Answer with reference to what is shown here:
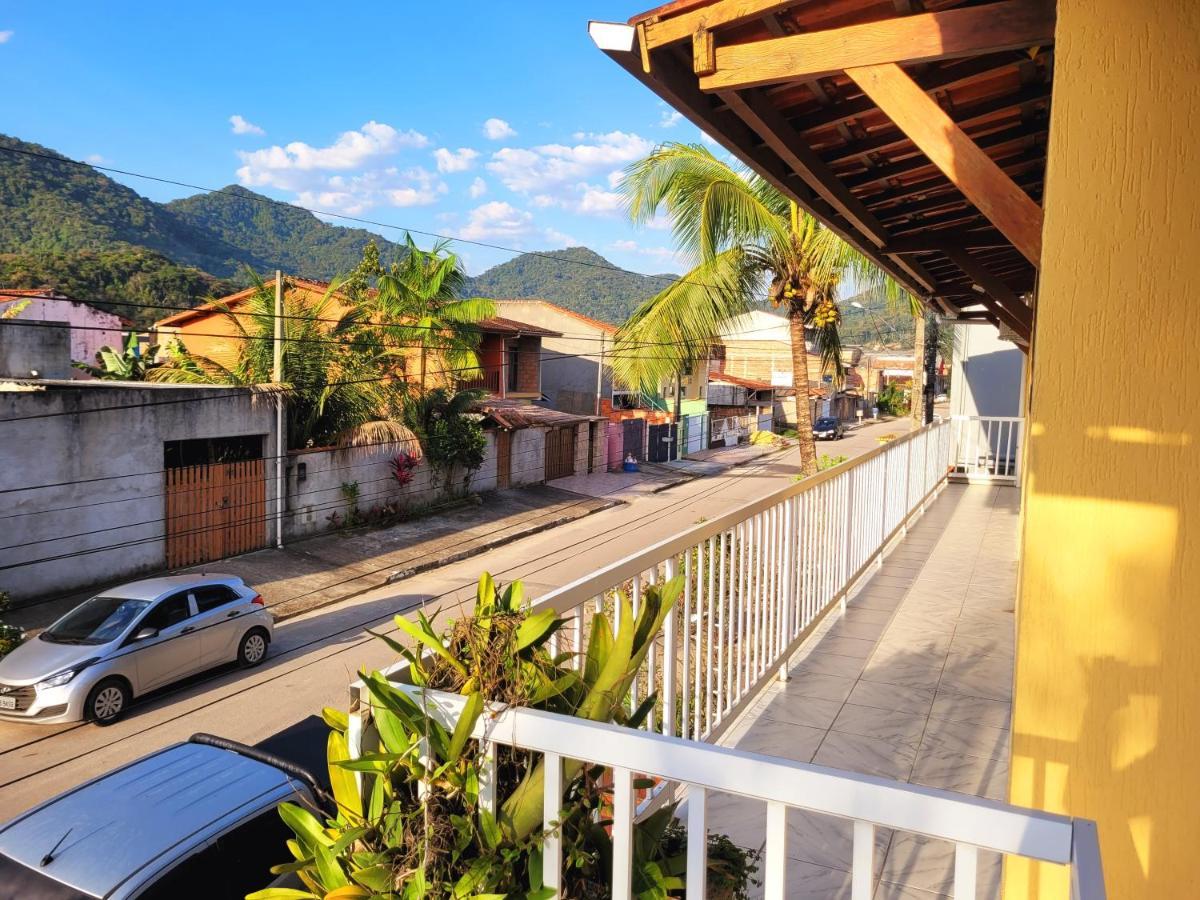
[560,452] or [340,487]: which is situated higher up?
[560,452]

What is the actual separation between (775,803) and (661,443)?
A: 3163 cm

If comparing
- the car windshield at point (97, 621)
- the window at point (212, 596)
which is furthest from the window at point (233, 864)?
the window at point (212, 596)

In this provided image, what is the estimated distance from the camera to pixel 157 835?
11.4 feet

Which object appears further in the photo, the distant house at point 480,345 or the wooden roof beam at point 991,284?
the distant house at point 480,345

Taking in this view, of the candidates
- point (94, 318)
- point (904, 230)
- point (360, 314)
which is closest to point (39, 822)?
point (904, 230)

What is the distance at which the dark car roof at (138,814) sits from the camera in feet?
10.8

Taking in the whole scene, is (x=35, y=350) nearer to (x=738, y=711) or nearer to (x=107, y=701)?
(x=107, y=701)

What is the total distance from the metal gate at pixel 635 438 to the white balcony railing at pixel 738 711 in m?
24.7

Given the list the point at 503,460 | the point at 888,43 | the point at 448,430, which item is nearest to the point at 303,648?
the point at 448,430

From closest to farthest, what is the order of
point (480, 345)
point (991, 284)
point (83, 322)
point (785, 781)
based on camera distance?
point (785, 781) < point (991, 284) < point (83, 322) < point (480, 345)

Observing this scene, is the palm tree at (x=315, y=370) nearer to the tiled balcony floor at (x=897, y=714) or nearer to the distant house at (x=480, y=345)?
the distant house at (x=480, y=345)

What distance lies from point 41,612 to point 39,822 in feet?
31.5

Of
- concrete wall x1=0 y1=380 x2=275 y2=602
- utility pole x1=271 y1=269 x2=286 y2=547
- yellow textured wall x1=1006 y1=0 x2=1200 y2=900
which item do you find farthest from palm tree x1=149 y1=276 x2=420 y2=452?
yellow textured wall x1=1006 y1=0 x2=1200 y2=900

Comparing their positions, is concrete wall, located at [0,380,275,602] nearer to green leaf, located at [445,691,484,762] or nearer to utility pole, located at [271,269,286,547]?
utility pole, located at [271,269,286,547]
